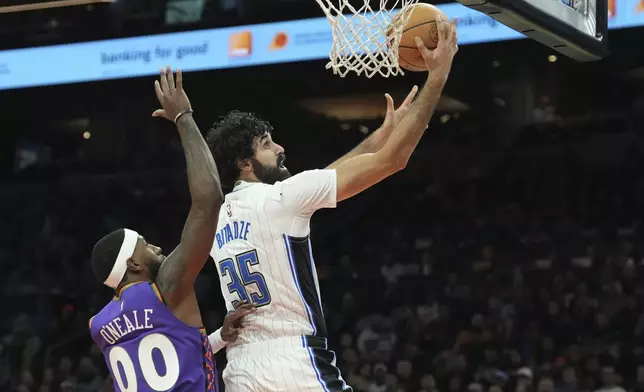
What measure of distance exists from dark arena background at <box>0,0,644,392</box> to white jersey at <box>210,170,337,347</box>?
6392mm

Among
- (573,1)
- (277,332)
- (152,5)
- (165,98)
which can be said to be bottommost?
(277,332)

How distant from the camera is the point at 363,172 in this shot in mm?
3855

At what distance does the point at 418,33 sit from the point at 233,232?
1104mm

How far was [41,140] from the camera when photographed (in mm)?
16078

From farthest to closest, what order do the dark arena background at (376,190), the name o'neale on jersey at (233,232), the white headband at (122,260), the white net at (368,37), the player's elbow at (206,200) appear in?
the dark arena background at (376,190), the white net at (368,37), the name o'neale on jersey at (233,232), the white headband at (122,260), the player's elbow at (206,200)

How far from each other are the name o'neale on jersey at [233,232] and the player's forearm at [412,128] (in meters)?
0.60

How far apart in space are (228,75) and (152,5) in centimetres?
120

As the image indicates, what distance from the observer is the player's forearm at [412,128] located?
12.5 feet

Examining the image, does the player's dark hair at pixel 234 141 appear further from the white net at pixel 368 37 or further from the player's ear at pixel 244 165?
the white net at pixel 368 37

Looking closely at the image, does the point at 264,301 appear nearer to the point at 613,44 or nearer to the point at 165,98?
the point at 165,98

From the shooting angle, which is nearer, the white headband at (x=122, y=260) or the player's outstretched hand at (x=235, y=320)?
the white headband at (x=122, y=260)

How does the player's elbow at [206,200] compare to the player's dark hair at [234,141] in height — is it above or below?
below

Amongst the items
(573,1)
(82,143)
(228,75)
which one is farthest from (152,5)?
(573,1)

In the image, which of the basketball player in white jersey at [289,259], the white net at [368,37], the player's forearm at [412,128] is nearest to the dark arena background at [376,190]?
the white net at [368,37]
